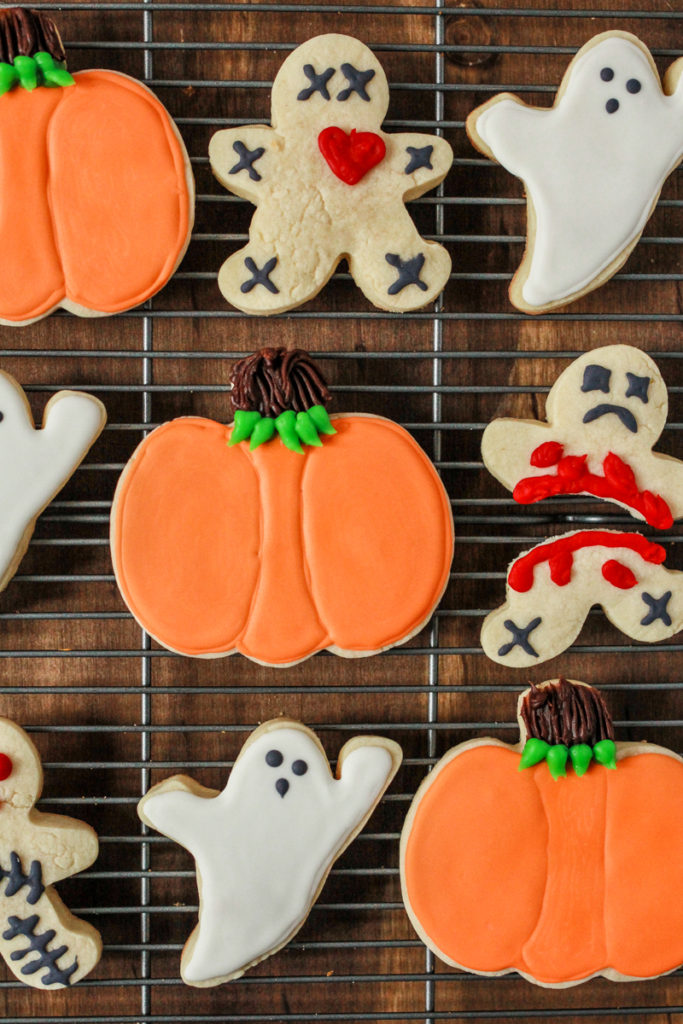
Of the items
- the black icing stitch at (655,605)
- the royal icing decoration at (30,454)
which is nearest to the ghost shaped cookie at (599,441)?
the black icing stitch at (655,605)

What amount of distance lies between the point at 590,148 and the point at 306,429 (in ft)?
1.85

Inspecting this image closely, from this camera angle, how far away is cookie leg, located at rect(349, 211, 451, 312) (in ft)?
3.91

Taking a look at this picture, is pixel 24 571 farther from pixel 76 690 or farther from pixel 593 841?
pixel 593 841

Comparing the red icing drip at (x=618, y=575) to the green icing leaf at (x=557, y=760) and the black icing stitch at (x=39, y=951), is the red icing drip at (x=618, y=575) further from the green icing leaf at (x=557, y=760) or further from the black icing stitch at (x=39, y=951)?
the black icing stitch at (x=39, y=951)

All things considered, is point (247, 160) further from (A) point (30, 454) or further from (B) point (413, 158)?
(A) point (30, 454)

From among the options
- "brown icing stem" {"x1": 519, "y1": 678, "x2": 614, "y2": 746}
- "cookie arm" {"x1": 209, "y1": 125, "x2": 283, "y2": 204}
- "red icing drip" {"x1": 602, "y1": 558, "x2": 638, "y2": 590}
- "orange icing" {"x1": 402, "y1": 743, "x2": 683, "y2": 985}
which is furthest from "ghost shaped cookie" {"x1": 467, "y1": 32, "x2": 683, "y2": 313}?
"orange icing" {"x1": 402, "y1": 743, "x2": 683, "y2": 985}

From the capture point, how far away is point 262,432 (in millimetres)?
1150

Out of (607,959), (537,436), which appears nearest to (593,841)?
(607,959)

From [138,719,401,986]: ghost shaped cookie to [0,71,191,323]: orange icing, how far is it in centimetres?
68

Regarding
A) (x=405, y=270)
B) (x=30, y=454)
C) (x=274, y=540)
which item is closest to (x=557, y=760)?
(x=274, y=540)

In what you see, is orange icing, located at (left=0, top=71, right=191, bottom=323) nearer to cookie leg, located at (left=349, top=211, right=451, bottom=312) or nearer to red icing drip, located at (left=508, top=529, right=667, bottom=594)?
cookie leg, located at (left=349, top=211, right=451, bottom=312)

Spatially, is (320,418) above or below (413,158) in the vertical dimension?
below

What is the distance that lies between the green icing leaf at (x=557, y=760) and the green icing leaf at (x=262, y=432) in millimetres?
573

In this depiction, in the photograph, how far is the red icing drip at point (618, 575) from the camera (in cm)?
119
